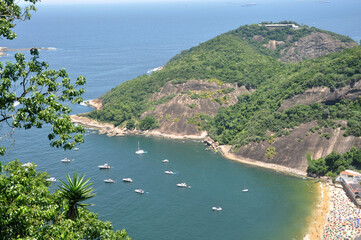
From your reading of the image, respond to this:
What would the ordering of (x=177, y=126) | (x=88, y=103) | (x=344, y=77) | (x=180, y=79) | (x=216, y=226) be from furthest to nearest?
(x=88, y=103), (x=180, y=79), (x=177, y=126), (x=344, y=77), (x=216, y=226)

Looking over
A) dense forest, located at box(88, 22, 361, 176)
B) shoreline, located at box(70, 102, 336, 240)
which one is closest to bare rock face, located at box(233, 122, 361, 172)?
dense forest, located at box(88, 22, 361, 176)

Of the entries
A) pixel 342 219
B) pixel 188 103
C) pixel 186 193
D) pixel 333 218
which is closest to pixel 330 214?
pixel 333 218

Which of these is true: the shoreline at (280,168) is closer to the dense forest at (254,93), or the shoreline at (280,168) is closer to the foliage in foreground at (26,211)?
the dense forest at (254,93)

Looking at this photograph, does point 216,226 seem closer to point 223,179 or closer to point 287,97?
point 223,179

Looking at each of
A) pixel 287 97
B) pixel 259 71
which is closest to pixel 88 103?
pixel 259 71

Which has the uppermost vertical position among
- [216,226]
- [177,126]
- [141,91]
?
[141,91]

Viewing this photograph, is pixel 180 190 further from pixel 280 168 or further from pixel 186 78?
pixel 186 78
